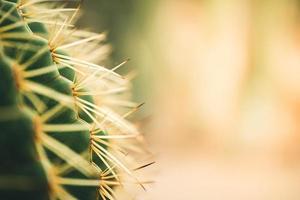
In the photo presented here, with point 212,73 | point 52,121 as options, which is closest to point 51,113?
point 52,121

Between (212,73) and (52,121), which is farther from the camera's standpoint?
(212,73)

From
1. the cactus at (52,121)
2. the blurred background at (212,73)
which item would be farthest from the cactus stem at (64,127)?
the blurred background at (212,73)

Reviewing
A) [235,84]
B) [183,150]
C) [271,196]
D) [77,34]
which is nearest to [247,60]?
[235,84]

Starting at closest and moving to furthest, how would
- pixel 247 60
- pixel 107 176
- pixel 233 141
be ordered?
pixel 107 176, pixel 233 141, pixel 247 60

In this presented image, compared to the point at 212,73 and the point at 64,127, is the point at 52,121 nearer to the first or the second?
the point at 64,127

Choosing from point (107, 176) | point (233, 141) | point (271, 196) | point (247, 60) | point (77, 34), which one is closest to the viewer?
point (107, 176)

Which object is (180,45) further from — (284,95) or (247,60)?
(284,95)

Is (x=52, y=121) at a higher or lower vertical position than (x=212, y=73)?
lower
